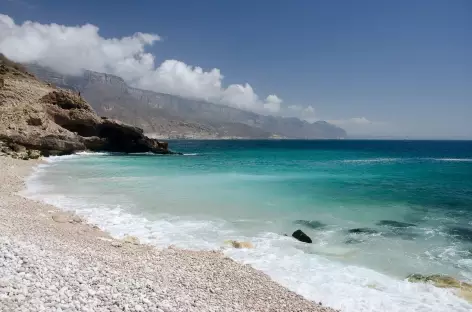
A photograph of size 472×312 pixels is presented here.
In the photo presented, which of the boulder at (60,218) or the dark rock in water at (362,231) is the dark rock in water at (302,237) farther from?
the boulder at (60,218)

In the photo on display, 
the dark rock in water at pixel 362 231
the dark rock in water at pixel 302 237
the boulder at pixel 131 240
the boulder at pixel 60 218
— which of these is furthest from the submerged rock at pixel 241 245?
the boulder at pixel 60 218

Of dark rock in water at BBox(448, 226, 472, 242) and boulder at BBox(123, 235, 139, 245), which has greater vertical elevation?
dark rock in water at BBox(448, 226, 472, 242)

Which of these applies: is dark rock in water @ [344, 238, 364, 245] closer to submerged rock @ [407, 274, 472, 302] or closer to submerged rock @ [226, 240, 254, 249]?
submerged rock @ [407, 274, 472, 302]

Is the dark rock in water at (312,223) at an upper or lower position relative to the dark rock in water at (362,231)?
lower

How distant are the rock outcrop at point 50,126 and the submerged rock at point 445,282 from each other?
41.9 metres

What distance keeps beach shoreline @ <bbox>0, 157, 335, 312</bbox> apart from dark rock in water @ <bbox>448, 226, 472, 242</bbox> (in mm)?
10770

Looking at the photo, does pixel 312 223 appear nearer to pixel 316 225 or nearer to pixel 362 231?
pixel 316 225

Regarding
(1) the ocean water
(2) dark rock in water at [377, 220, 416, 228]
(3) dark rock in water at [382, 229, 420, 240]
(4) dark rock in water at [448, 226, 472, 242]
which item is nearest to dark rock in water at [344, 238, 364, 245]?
(1) the ocean water

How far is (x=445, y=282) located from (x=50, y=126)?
54255 mm

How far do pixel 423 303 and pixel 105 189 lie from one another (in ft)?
70.4

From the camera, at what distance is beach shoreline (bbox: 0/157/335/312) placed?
6.55 meters

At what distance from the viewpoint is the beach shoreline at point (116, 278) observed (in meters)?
6.55

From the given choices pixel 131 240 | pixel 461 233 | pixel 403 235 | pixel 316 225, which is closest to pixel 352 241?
pixel 316 225

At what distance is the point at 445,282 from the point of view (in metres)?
10.2
